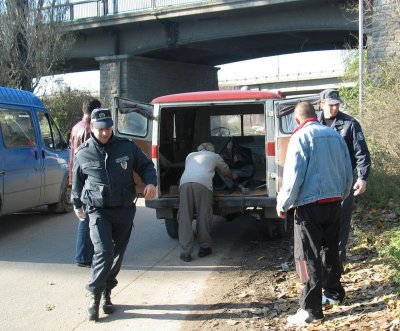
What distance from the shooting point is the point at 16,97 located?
858 centimetres

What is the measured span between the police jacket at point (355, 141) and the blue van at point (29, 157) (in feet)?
16.6

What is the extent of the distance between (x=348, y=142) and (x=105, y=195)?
2604mm

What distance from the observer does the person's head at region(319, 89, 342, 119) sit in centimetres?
522

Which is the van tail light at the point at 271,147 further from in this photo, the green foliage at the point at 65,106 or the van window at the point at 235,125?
the green foliage at the point at 65,106

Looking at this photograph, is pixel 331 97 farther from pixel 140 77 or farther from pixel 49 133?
pixel 140 77

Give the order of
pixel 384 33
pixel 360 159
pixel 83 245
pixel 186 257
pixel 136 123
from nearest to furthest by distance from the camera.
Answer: pixel 360 159
pixel 83 245
pixel 186 257
pixel 136 123
pixel 384 33

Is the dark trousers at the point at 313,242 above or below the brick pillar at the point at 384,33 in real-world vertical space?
below

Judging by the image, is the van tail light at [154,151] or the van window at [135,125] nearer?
the van tail light at [154,151]

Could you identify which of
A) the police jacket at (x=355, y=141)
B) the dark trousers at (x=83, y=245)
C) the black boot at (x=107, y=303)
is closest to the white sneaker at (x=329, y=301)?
the police jacket at (x=355, y=141)

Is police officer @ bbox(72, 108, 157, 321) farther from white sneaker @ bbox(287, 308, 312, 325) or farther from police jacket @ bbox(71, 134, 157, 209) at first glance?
white sneaker @ bbox(287, 308, 312, 325)

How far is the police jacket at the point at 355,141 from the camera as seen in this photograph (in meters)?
5.16

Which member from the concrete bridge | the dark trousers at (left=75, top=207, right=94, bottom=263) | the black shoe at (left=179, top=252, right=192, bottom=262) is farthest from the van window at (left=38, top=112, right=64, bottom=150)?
the concrete bridge

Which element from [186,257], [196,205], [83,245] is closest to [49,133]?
[83,245]

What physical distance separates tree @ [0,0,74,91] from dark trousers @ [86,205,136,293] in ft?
54.9
